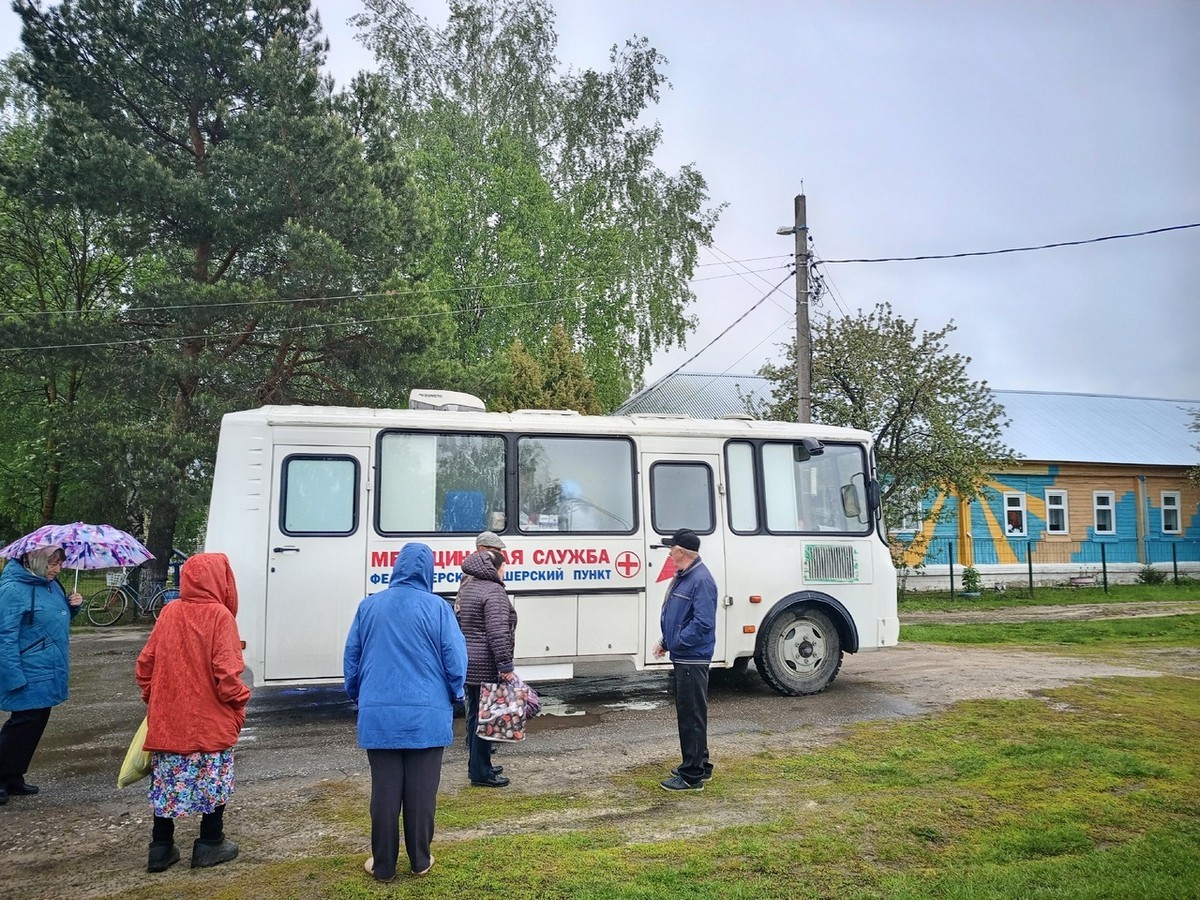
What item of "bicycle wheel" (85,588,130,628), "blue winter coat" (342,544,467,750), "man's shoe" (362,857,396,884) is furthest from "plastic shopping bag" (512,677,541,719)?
"bicycle wheel" (85,588,130,628)

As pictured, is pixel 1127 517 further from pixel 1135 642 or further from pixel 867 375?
pixel 1135 642

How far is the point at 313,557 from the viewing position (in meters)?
8.90

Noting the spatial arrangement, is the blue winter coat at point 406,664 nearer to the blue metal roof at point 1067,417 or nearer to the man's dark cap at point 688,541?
the man's dark cap at point 688,541

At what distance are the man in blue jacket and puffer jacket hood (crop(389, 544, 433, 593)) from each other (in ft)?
7.36

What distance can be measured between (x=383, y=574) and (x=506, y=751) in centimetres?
204

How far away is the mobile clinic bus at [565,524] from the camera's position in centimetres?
884

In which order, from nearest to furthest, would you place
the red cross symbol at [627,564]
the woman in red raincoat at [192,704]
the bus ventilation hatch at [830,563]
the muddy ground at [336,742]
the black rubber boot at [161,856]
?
1. the woman in red raincoat at [192,704]
2. the black rubber boot at [161,856]
3. the muddy ground at [336,742]
4. the red cross symbol at [627,564]
5. the bus ventilation hatch at [830,563]

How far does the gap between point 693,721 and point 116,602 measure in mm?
17851

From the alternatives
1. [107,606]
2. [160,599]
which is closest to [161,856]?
[160,599]

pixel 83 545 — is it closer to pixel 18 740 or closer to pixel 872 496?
pixel 18 740

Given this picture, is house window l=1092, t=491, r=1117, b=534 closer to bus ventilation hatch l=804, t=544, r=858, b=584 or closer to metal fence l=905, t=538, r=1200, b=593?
metal fence l=905, t=538, r=1200, b=593

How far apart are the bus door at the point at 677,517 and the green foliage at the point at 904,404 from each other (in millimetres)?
12838

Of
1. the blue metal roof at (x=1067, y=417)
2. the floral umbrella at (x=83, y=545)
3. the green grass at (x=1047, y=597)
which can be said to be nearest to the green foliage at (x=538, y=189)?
the blue metal roof at (x=1067, y=417)

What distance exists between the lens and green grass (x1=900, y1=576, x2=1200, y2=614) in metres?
23.7
